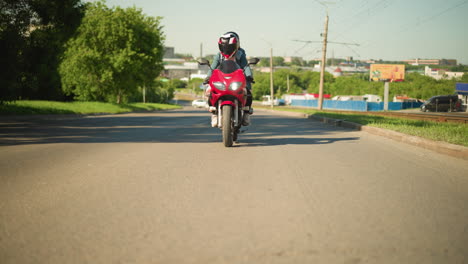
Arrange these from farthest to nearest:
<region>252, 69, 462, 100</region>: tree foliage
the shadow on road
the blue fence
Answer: <region>252, 69, 462, 100</region>: tree foliage → the blue fence → the shadow on road

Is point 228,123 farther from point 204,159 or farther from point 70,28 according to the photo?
point 70,28

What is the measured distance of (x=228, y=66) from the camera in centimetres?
913

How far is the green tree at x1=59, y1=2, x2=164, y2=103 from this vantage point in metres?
40.5

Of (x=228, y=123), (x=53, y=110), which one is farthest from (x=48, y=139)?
(x=53, y=110)

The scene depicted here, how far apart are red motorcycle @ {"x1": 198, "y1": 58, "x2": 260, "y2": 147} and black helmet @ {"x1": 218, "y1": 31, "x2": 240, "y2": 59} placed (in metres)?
0.41

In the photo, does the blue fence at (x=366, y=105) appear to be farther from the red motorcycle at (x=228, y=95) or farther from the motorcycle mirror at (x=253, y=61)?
the red motorcycle at (x=228, y=95)

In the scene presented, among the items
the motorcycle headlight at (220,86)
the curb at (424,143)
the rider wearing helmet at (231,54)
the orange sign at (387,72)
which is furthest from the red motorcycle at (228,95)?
the orange sign at (387,72)

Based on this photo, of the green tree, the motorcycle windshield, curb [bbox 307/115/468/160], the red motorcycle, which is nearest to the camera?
curb [bbox 307/115/468/160]

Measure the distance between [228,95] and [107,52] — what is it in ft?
116

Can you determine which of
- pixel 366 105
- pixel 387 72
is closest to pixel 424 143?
pixel 366 105

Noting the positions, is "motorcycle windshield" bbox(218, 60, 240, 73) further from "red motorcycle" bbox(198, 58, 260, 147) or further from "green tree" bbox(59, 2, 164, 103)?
"green tree" bbox(59, 2, 164, 103)

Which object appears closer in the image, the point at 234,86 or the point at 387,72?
the point at 234,86

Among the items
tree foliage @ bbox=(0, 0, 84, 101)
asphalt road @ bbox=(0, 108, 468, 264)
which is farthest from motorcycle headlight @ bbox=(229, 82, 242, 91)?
tree foliage @ bbox=(0, 0, 84, 101)

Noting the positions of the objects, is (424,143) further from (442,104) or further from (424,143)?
(442,104)
